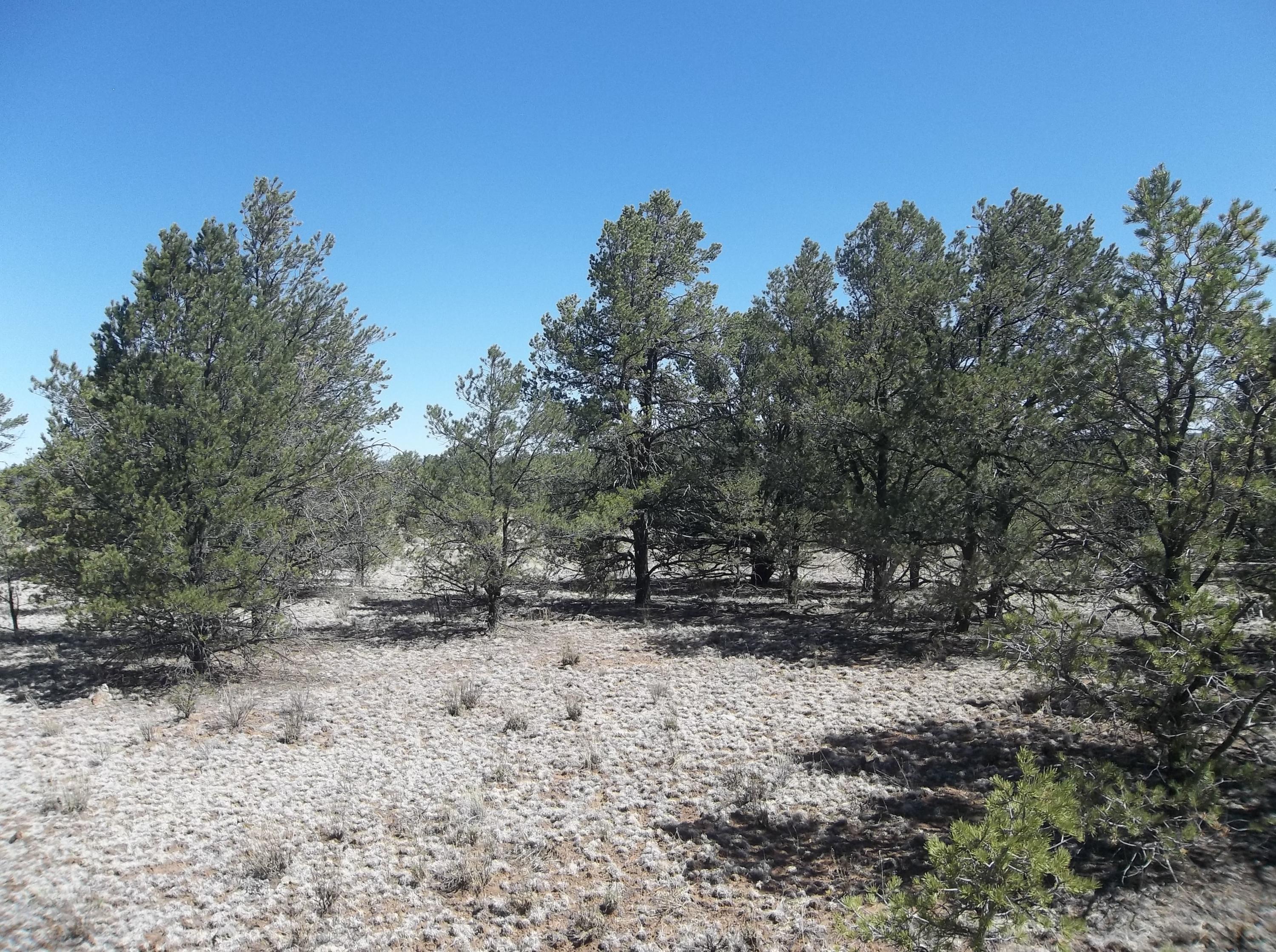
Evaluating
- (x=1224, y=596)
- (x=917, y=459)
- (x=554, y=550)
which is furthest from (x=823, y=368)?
(x=1224, y=596)

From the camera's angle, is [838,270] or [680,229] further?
[838,270]

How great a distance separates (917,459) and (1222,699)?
9.21 meters

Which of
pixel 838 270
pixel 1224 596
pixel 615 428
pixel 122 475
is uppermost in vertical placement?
pixel 838 270

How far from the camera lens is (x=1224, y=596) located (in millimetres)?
5867

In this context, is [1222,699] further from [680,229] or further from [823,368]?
[680,229]

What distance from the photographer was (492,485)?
16.5m

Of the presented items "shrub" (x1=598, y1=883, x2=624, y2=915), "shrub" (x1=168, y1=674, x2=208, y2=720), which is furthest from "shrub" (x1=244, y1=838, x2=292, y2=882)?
"shrub" (x1=168, y1=674, x2=208, y2=720)

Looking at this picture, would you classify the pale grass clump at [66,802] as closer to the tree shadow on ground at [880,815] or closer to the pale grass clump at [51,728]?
the pale grass clump at [51,728]

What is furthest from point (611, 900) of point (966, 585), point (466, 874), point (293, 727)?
→ point (966, 585)

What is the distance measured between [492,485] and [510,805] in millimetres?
9926

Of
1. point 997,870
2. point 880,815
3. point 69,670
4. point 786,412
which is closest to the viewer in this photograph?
point 997,870

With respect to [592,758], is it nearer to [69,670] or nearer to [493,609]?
[493,609]

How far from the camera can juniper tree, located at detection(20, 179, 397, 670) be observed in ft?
35.1

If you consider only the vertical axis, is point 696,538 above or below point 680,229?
below
